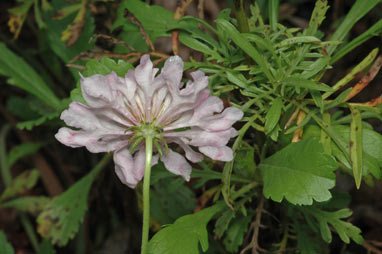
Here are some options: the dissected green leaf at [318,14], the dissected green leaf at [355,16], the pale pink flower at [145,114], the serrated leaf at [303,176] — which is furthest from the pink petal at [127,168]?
the dissected green leaf at [355,16]

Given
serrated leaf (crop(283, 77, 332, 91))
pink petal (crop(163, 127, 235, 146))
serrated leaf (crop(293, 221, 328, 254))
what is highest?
serrated leaf (crop(283, 77, 332, 91))

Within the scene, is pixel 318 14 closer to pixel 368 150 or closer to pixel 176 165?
pixel 368 150

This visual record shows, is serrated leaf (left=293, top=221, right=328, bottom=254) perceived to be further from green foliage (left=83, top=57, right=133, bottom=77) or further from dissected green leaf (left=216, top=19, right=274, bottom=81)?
green foliage (left=83, top=57, right=133, bottom=77)

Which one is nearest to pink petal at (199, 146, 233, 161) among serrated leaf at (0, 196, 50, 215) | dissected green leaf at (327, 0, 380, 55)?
dissected green leaf at (327, 0, 380, 55)

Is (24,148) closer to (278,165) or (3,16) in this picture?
(3,16)

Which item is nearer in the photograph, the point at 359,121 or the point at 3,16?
the point at 359,121

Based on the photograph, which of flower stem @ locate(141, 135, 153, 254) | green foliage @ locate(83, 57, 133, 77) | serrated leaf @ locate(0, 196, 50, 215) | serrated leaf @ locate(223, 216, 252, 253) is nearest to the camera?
flower stem @ locate(141, 135, 153, 254)

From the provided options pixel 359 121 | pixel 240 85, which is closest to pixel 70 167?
pixel 240 85
